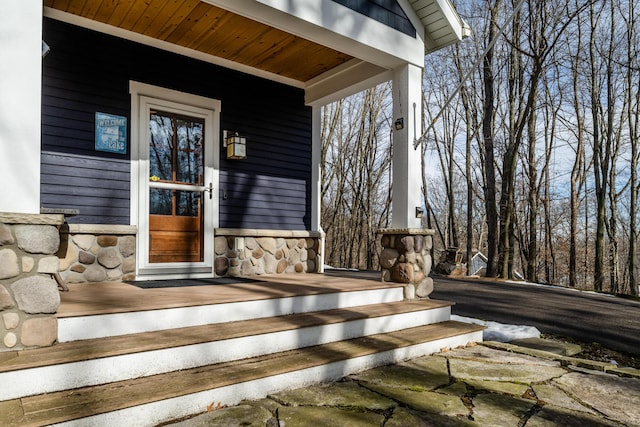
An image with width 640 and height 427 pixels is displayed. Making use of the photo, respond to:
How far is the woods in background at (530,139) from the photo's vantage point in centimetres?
959

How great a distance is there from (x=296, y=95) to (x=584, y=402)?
4.34m

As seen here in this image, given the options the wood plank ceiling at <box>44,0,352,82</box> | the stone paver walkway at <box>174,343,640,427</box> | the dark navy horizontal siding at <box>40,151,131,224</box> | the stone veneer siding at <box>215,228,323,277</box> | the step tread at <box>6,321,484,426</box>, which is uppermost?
the wood plank ceiling at <box>44,0,352,82</box>

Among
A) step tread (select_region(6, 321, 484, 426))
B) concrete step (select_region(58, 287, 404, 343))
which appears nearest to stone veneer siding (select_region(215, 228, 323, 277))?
concrete step (select_region(58, 287, 404, 343))

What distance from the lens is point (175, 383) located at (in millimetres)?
2033

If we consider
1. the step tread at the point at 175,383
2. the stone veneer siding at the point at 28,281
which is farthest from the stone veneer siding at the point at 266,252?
the stone veneer siding at the point at 28,281

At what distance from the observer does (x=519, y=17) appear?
9.34 metres

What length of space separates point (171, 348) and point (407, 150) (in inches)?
110

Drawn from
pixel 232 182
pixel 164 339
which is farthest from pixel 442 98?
pixel 164 339

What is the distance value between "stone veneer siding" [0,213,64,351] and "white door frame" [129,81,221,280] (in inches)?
80.6

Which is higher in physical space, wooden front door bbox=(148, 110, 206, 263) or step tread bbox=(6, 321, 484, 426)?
wooden front door bbox=(148, 110, 206, 263)

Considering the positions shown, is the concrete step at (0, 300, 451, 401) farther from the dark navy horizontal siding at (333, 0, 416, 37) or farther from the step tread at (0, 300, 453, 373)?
the dark navy horizontal siding at (333, 0, 416, 37)

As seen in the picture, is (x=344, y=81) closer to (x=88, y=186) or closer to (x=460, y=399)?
(x=88, y=186)

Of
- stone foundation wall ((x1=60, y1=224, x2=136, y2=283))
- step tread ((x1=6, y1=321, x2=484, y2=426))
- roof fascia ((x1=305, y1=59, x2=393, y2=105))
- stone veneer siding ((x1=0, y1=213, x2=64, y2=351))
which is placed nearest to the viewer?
step tread ((x1=6, y1=321, x2=484, y2=426))

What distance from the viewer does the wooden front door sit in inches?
169
